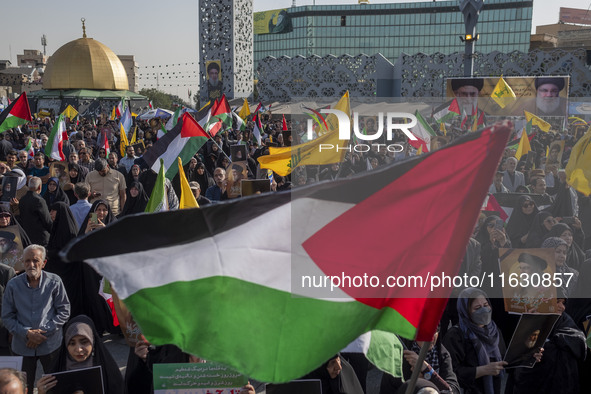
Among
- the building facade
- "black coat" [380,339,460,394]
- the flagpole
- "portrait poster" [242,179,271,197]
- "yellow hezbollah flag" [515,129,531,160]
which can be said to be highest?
the building facade

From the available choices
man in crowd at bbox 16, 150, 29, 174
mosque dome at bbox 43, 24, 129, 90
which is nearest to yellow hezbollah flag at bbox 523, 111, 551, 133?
man in crowd at bbox 16, 150, 29, 174

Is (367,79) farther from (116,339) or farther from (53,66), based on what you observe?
(116,339)

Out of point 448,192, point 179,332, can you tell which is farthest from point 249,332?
point 448,192

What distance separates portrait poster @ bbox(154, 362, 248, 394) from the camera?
3.25 meters

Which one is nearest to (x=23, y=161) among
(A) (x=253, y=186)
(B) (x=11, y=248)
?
(A) (x=253, y=186)

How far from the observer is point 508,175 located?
9383mm

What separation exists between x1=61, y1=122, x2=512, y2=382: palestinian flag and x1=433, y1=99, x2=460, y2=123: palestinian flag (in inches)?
613

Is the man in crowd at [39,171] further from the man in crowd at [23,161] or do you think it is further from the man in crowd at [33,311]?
the man in crowd at [33,311]

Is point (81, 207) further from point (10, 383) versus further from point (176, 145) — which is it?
point (10, 383)

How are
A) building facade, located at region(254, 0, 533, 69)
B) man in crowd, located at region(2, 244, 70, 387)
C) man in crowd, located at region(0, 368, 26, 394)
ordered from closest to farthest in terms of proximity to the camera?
1. man in crowd, located at region(0, 368, 26, 394)
2. man in crowd, located at region(2, 244, 70, 387)
3. building facade, located at region(254, 0, 533, 69)

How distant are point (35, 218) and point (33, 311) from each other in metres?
3.02

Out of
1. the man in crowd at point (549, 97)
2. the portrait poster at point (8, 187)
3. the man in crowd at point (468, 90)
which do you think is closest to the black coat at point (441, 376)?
the portrait poster at point (8, 187)

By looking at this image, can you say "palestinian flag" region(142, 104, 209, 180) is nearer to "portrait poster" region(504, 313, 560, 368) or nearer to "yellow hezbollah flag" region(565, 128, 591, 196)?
"yellow hezbollah flag" region(565, 128, 591, 196)

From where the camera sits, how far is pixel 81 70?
190 ft
